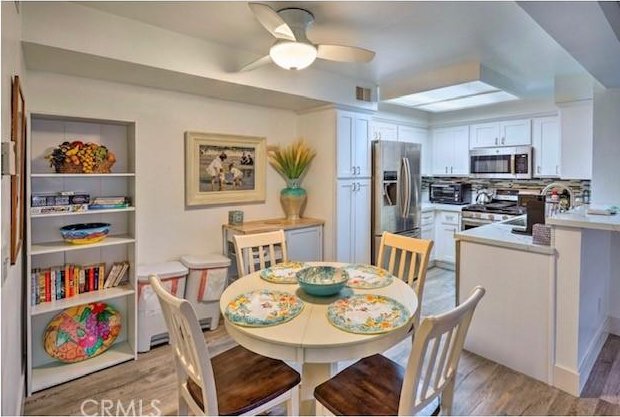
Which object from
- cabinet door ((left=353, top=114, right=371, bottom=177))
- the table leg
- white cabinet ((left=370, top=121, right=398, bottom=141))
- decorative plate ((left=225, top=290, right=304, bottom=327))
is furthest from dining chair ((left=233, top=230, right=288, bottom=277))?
white cabinet ((left=370, top=121, right=398, bottom=141))

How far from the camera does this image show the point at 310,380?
186 cm

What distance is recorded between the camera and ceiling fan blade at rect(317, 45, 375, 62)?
2.37m

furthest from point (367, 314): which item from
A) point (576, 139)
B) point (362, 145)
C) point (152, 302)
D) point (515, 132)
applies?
point (515, 132)

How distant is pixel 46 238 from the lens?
265 cm

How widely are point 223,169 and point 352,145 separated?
56.4 inches

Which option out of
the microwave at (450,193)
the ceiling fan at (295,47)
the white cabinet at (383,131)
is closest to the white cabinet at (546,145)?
the microwave at (450,193)

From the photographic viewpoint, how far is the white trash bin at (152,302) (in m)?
2.82

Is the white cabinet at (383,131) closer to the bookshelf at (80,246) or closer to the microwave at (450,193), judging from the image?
the microwave at (450,193)

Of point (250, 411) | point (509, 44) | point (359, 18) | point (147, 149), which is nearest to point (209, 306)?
point (147, 149)

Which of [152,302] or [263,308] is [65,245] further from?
[263,308]

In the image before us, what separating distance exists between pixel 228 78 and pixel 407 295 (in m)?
2.20

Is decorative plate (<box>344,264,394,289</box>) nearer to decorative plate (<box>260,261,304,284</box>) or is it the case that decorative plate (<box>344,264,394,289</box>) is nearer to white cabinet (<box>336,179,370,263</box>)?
decorative plate (<box>260,261,304,284</box>)

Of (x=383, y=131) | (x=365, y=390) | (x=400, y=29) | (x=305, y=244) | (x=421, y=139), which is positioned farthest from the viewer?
(x=421, y=139)

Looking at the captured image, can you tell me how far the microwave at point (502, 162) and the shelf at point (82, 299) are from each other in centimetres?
463
